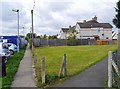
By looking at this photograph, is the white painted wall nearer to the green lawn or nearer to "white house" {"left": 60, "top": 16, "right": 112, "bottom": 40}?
"white house" {"left": 60, "top": 16, "right": 112, "bottom": 40}

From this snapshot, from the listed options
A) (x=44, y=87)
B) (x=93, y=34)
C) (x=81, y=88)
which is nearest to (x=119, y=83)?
(x=81, y=88)

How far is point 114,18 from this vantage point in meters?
58.6

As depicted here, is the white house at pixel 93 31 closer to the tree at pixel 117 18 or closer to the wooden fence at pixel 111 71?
the tree at pixel 117 18

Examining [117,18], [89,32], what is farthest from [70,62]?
[89,32]

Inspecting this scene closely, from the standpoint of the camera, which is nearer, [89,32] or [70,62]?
[70,62]

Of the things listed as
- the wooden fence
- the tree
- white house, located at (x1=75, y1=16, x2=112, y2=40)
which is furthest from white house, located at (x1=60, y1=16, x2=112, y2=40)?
the wooden fence

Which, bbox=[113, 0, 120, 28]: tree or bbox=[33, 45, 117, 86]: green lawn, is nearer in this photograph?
bbox=[33, 45, 117, 86]: green lawn

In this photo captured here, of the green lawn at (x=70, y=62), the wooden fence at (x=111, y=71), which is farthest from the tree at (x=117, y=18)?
the wooden fence at (x=111, y=71)

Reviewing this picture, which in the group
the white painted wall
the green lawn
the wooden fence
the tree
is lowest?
the green lawn

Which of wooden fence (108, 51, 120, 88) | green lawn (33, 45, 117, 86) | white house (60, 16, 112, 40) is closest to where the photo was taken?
wooden fence (108, 51, 120, 88)

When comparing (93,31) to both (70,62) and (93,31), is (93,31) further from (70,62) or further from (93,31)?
(70,62)

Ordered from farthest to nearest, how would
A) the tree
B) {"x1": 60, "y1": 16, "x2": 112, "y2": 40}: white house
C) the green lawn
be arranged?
1. {"x1": 60, "y1": 16, "x2": 112, "y2": 40}: white house
2. the tree
3. the green lawn

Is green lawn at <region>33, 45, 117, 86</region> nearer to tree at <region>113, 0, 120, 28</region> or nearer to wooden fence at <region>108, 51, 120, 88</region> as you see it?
wooden fence at <region>108, 51, 120, 88</region>

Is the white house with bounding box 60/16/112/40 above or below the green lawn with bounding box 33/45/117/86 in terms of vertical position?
above
